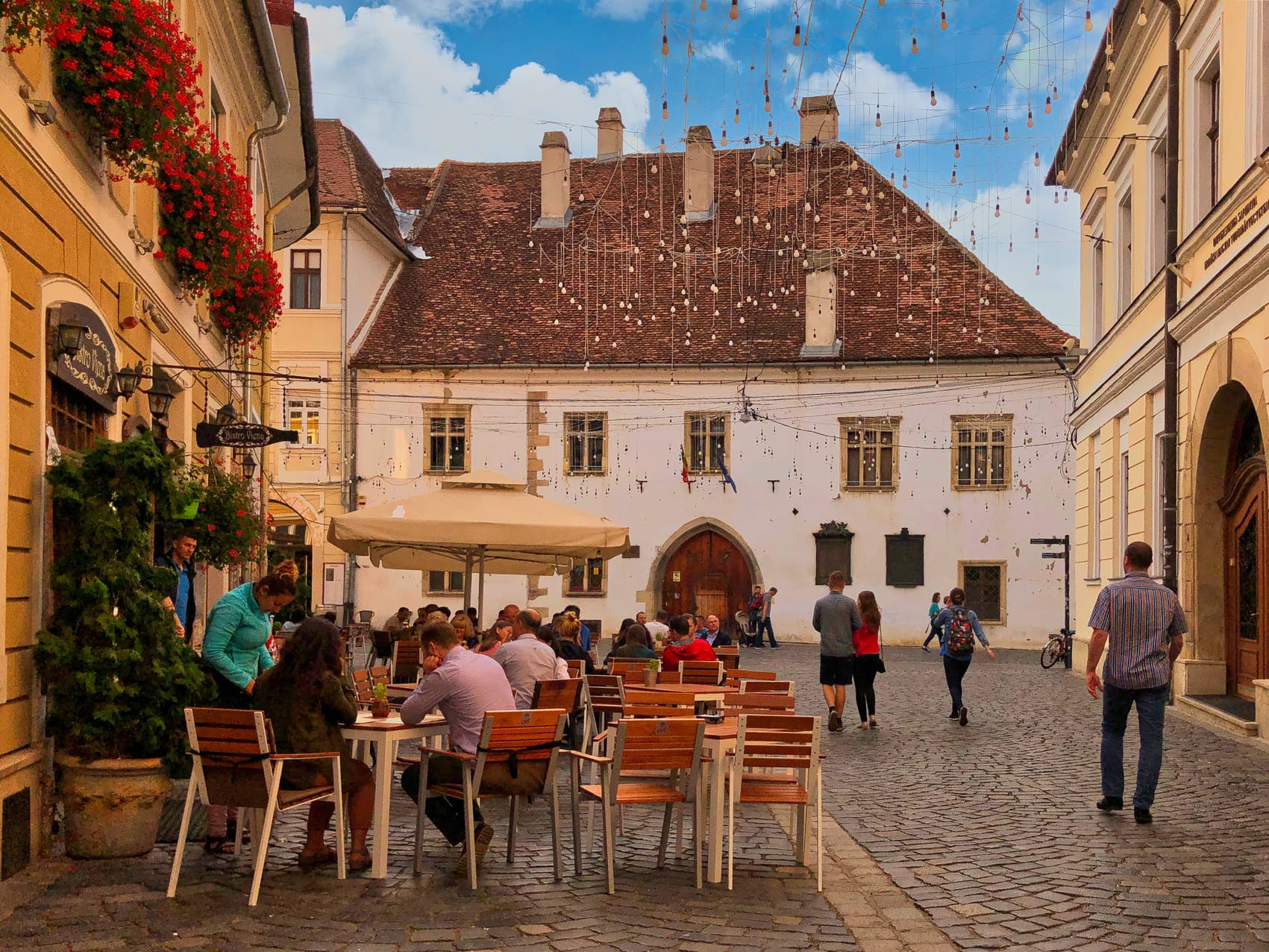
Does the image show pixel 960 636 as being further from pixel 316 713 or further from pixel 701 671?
pixel 316 713

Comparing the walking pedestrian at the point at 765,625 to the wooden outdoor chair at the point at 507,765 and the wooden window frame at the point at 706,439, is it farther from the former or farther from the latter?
the wooden outdoor chair at the point at 507,765

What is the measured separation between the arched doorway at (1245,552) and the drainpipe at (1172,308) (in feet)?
2.81

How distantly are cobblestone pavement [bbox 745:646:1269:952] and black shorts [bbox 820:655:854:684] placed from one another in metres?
0.56

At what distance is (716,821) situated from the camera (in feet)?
25.2

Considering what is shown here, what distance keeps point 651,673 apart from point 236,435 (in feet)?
14.5

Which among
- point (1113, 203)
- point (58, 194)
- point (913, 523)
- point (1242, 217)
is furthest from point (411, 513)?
point (913, 523)

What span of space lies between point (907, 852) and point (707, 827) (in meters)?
1.39

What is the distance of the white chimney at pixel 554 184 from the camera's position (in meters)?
39.5

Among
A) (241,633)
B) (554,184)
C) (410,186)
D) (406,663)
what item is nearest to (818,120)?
(554,184)

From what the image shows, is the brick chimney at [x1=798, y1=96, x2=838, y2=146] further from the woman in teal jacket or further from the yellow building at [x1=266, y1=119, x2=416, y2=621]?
the woman in teal jacket

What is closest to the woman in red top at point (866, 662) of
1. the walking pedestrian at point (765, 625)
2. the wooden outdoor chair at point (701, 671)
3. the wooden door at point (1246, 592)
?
the wooden outdoor chair at point (701, 671)

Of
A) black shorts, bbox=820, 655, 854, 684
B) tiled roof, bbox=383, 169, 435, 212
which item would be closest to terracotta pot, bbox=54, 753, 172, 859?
black shorts, bbox=820, 655, 854, 684

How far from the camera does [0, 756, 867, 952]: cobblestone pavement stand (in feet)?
20.3

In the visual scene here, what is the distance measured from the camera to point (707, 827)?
785 centimetres
